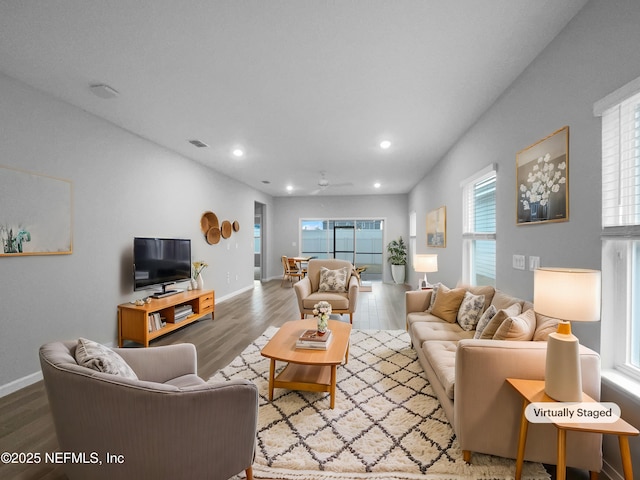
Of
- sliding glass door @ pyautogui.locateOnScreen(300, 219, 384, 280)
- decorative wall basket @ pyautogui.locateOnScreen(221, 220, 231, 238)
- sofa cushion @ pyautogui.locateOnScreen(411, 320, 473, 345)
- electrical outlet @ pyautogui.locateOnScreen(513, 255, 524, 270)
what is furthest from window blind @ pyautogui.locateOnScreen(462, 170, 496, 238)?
sliding glass door @ pyautogui.locateOnScreen(300, 219, 384, 280)

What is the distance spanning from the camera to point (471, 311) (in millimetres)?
2895

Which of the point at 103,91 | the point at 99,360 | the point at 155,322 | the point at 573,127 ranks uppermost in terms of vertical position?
the point at 103,91

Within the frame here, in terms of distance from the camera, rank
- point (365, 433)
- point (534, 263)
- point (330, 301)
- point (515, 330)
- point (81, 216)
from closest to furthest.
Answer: point (515, 330), point (365, 433), point (534, 263), point (81, 216), point (330, 301)

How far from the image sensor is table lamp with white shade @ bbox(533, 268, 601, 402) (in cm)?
140

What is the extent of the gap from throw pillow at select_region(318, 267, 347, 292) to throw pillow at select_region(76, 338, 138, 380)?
353 cm

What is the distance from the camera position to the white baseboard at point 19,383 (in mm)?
2471

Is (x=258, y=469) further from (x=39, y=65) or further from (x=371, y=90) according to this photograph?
(x=39, y=65)

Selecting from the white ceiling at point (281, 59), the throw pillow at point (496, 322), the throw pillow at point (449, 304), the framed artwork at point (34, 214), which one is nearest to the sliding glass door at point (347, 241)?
the white ceiling at point (281, 59)

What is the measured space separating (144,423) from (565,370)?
196 cm

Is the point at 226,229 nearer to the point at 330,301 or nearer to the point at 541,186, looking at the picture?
the point at 330,301

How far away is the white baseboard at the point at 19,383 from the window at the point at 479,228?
4740mm

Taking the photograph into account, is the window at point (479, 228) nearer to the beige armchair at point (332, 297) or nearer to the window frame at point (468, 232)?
the window frame at point (468, 232)

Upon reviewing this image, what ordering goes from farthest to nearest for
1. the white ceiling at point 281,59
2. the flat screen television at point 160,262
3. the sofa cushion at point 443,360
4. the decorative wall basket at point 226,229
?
the decorative wall basket at point 226,229 < the flat screen television at point 160,262 < the sofa cushion at point 443,360 < the white ceiling at point 281,59

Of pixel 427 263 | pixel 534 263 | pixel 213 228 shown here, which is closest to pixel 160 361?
pixel 534 263
